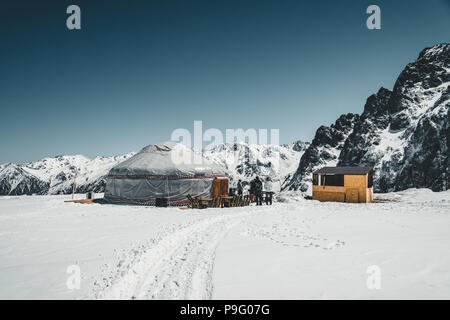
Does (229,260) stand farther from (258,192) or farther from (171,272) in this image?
(258,192)

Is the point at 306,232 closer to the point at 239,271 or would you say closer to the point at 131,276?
the point at 239,271

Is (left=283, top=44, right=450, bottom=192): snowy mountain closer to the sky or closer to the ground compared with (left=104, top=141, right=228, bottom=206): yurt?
closer to the sky

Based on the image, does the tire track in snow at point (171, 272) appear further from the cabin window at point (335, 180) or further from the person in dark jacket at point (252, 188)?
the cabin window at point (335, 180)

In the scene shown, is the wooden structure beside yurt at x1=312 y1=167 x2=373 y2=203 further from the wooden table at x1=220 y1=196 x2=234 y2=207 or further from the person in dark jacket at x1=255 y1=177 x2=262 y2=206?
the wooden table at x1=220 y1=196 x2=234 y2=207

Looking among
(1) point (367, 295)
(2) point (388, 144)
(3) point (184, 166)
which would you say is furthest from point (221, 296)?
(2) point (388, 144)

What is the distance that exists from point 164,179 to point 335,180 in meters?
12.1

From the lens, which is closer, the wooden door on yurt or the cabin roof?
the cabin roof

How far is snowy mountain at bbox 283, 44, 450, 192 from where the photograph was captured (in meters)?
78.1

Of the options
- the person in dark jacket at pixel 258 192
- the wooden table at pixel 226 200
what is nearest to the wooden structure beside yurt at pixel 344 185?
the person in dark jacket at pixel 258 192

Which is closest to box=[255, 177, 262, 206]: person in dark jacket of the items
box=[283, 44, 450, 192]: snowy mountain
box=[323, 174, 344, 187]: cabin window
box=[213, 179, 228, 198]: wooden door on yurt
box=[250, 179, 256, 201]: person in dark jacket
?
box=[250, 179, 256, 201]: person in dark jacket

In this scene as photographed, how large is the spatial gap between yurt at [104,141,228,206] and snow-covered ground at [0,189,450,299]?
322 inches

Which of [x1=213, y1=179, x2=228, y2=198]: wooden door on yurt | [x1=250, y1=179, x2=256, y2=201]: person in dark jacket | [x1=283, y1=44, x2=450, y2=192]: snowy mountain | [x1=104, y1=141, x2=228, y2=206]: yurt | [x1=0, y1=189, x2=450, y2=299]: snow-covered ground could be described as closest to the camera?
[x1=0, y1=189, x2=450, y2=299]: snow-covered ground

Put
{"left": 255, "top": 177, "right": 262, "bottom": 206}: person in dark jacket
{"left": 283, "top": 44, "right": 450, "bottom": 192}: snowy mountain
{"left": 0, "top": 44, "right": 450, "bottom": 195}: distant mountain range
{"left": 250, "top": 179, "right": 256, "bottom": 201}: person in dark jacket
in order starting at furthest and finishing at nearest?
{"left": 0, "top": 44, "right": 450, "bottom": 195}: distant mountain range
{"left": 283, "top": 44, "right": 450, "bottom": 192}: snowy mountain
{"left": 250, "top": 179, "right": 256, "bottom": 201}: person in dark jacket
{"left": 255, "top": 177, "right": 262, "bottom": 206}: person in dark jacket
